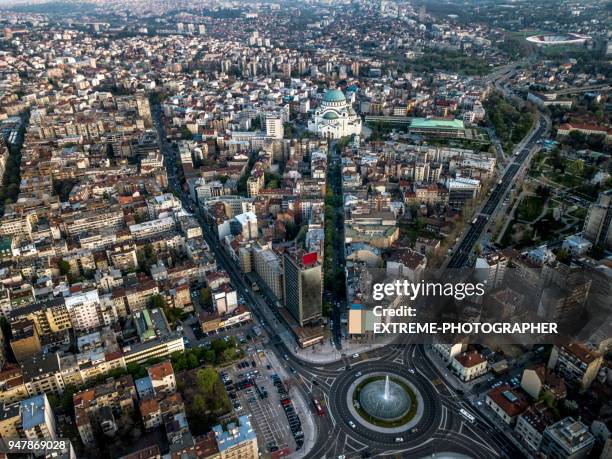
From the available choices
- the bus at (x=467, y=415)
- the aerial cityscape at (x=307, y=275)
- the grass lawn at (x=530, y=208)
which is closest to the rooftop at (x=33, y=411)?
the aerial cityscape at (x=307, y=275)

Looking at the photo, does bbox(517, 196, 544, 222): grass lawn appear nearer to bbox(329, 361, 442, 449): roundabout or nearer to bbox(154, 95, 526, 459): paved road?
bbox(154, 95, 526, 459): paved road

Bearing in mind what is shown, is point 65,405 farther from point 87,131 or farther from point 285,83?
point 285,83

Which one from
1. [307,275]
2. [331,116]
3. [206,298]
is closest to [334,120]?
[331,116]

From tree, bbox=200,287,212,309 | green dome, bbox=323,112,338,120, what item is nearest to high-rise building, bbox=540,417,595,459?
tree, bbox=200,287,212,309

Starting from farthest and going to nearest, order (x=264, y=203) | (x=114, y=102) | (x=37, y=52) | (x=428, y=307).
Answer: (x=37, y=52) < (x=114, y=102) < (x=264, y=203) < (x=428, y=307)

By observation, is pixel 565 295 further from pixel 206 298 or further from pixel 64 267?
pixel 64 267

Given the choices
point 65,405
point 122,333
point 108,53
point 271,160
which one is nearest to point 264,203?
point 271,160

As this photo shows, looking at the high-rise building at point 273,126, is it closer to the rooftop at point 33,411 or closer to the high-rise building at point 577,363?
the high-rise building at point 577,363
